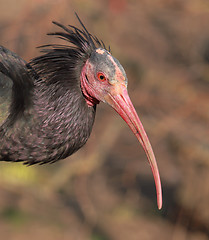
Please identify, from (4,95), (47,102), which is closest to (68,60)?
(47,102)

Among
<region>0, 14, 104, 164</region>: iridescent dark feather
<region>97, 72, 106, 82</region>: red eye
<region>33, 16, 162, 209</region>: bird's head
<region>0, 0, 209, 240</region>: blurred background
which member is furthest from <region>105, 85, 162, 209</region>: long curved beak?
<region>0, 0, 209, 240</region>: blurred background

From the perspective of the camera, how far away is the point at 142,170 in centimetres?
1487

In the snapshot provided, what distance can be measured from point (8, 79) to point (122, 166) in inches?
416

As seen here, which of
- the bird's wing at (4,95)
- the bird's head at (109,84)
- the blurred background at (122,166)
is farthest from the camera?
the blurred background at (122,166)

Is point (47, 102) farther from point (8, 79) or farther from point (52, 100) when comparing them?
point (8, 79)

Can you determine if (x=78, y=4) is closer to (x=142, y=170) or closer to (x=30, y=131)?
(x=142, y=170)

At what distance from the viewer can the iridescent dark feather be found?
4.56m

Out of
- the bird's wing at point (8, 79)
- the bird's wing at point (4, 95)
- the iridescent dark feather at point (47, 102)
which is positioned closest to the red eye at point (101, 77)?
the iridescent dark feather at point (47, 102)

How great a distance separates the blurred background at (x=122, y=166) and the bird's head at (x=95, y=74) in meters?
5.20

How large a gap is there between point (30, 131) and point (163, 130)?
7.55 m

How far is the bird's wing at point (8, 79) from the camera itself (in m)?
4.55

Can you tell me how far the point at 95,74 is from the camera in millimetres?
4402

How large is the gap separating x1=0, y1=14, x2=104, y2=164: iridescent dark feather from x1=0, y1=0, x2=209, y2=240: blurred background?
203 inches

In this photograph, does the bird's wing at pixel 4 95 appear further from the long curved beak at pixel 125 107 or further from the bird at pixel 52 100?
the long curved beak at pixel 125 107
